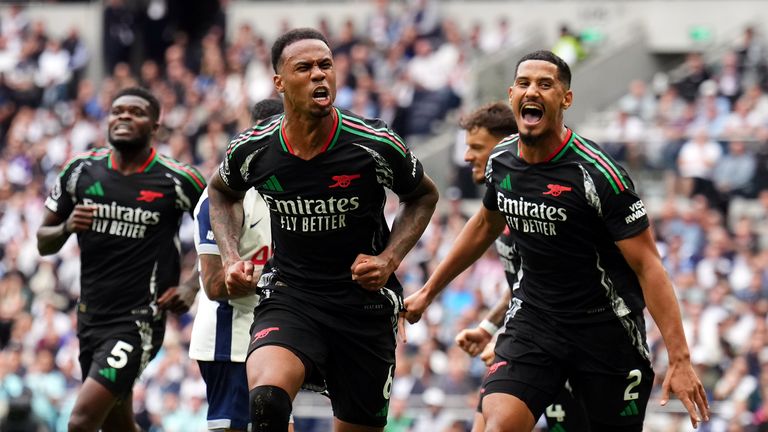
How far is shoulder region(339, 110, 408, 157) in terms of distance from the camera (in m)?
7.65

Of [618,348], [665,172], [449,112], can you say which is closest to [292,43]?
[618,348]

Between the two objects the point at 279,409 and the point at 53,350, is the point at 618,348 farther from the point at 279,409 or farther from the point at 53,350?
the point at 53,350

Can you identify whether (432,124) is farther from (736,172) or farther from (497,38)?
(736,172)

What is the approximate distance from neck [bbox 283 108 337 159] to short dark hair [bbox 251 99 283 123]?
1042 mm

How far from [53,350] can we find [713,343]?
889 centimetres

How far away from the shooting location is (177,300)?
952cm

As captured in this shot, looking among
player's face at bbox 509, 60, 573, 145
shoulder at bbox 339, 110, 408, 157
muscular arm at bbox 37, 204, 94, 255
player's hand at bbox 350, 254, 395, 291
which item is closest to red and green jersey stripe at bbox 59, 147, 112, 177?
muscular arm at bbox 37, 204, 94, 255

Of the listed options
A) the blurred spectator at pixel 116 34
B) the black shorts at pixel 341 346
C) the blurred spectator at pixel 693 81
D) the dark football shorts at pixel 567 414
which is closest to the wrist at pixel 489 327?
the dark football shorts at pixel 567 414

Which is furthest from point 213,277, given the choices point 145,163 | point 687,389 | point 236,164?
point 687,389

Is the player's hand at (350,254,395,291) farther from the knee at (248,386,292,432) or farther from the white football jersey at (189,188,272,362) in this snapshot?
the white football jersey at (189,188,272,362)

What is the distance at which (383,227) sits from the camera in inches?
313

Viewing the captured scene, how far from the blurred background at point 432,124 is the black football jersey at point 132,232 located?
5.45 meters

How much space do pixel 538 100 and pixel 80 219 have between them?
11.3ft

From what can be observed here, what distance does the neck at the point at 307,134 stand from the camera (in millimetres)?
7637
